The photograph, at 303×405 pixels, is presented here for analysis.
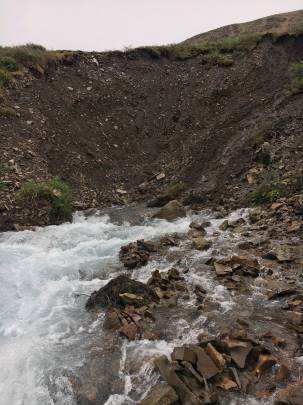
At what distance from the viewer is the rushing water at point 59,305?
5570 millimetres

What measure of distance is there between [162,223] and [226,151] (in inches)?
198

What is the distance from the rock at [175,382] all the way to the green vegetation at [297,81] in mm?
15204

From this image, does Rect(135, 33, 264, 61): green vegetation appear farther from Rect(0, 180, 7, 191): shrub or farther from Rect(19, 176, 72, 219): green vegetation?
Rect(0, 180, 7, 191): shrub

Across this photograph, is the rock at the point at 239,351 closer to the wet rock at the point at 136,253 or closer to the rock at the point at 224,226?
the wet rock at the point at 136,253

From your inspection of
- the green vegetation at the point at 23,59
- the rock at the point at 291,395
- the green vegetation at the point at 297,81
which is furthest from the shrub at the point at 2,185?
the green vegetation at the point at 297,81

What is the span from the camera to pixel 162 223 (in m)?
12.5

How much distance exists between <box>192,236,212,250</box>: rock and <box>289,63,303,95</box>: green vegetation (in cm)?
1046

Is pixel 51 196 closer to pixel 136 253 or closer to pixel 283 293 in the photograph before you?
pixel 136 253

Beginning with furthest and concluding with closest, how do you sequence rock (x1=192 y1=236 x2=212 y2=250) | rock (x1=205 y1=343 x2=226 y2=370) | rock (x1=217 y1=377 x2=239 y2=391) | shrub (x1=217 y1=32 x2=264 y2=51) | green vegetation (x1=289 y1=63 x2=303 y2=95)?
shrub (x1=217 y1=32 x2=264 y2=51)
green vegetation (x1=289 y1=63 x2=303 y2=95)
rock (x1=192 y1=236 x2=212 y2=250)
rock (x1=205 y1=343 x2=226 y2=370)
rock (x1=217 y1=377 x2=239 y2=391)

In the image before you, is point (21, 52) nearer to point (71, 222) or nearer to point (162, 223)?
point (71, 222)

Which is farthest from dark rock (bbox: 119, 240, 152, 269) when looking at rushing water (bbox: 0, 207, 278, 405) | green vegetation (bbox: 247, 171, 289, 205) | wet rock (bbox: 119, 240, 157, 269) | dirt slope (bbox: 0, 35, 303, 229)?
green vegetation (bbox: 247, 171, 289, 205)

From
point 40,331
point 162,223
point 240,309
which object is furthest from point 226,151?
point 40,331

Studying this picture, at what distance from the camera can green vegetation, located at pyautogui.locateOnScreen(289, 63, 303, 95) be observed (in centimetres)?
1797

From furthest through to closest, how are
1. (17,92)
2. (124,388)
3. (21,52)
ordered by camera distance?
(21,52), (17,92), (124,388)
